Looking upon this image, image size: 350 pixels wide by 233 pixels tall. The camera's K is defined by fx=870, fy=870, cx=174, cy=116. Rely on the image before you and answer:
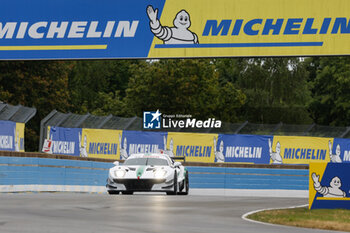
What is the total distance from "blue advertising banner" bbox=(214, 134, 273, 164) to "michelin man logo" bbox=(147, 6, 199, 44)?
8.42 metres

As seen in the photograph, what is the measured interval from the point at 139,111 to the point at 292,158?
29.8 metres

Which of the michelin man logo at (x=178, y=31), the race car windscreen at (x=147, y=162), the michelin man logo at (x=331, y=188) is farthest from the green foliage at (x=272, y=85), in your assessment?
the michelin man logo at (x=331, y=188)

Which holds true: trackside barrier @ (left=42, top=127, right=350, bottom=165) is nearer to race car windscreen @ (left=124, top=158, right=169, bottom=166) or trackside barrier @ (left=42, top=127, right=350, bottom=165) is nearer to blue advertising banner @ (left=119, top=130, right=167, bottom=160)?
blue advertising banner @ (left=119, top=130, right=167, bottom=160)

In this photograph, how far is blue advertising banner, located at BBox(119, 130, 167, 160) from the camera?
37.4m

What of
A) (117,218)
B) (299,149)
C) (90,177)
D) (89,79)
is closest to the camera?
(117,218)

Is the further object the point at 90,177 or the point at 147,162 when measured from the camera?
the point at 90,177

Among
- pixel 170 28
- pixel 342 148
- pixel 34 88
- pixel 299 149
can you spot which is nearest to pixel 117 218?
pixel 170 28

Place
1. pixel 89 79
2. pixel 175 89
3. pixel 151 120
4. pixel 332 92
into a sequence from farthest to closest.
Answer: pixel 89 79
pixel 332 92
pixel 175 89
pixel 151 120

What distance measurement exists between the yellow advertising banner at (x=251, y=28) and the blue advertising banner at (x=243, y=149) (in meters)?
8.51

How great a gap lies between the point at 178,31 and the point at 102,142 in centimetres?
895

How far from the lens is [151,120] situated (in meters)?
39.2

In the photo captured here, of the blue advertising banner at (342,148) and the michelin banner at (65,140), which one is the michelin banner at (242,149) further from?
the michelin banner at (65,140)

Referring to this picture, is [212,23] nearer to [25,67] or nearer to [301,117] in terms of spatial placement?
[25,67]

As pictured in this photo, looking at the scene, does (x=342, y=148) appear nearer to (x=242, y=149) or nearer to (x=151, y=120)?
(x=242, y=149)
